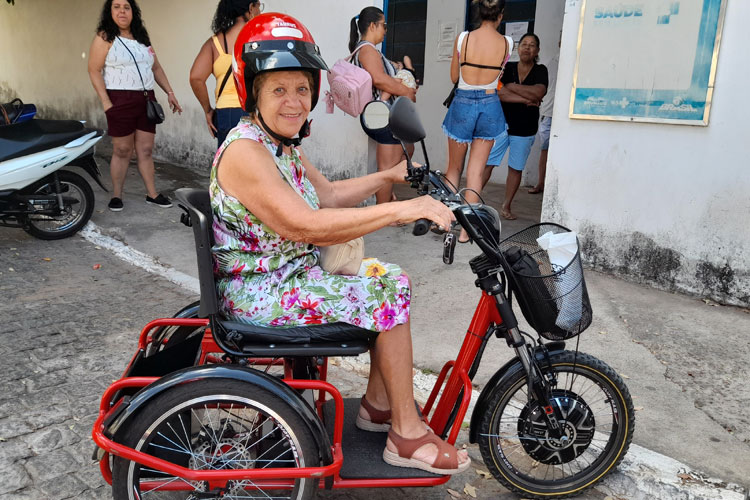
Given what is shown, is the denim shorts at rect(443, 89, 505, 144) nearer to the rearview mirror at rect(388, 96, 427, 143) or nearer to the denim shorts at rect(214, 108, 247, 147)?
the denim shorts at rect(214, 108, 247, 147)

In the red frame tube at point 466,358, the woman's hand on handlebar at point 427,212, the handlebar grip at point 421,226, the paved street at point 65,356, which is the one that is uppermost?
the woman's hand on handlebar at point 427,212

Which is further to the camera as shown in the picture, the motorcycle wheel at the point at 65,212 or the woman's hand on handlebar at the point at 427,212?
the motorcycle wheel at the point at 65,212

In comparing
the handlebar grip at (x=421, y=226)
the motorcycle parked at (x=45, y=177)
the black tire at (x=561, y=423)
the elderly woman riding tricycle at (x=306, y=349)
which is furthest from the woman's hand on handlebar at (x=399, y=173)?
the motorcycle parked at (x=45, y=177)

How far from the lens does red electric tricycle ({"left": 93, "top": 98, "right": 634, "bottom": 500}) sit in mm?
2199

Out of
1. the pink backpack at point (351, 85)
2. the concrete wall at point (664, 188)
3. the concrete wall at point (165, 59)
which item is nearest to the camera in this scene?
the concrete wall at point (664, 188)

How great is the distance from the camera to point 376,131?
96.0 inches

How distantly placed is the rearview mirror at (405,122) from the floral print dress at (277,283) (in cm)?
45

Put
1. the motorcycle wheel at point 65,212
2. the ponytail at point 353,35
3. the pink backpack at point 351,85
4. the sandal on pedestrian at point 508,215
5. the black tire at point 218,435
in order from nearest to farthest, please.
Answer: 1. the black tire at point 218,435
2. the pink backpack at point 351,85
3. the motorcycle wheel at point 65,212
4. the ponytail at point 353,35
5. the sandal on pedestrian at point 508,215

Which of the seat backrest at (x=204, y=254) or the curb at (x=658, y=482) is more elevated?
the seat backrest at (x=204, y=254)

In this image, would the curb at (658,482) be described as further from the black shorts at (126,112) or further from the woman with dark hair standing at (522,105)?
the black shorts at (126,112)

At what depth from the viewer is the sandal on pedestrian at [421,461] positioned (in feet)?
7.98

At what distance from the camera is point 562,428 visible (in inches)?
102

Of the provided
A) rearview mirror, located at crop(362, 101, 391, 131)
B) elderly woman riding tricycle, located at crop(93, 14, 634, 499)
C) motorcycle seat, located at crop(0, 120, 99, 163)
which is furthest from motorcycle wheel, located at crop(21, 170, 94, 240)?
rearview mirror, located at crop(362, 101, 391, 131)

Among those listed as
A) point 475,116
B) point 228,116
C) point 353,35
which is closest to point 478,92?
point 475,116
